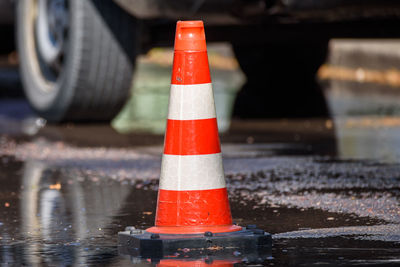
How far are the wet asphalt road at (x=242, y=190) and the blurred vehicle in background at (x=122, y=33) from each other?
0.34 m

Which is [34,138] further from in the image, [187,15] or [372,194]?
[372,194]

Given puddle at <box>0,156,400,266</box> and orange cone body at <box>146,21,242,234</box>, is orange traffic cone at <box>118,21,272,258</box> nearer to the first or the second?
orange cone body at <box>146,21,242,234</box>

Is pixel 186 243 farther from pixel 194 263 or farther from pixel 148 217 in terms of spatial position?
pixel 148 217

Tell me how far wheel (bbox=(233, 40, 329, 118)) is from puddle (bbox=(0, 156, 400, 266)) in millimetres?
3978

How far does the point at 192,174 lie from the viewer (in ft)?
13.0

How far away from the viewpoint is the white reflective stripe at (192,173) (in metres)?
3.95

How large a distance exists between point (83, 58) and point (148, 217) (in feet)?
12.9

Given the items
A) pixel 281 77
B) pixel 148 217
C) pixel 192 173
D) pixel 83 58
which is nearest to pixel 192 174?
pixel 192 173

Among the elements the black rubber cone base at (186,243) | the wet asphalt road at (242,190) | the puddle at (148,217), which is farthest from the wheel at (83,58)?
the black rubber cone base at (186,243)

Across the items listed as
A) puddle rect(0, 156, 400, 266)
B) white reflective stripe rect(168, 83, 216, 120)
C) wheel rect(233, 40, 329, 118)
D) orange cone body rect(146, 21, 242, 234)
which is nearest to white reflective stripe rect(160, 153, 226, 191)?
orange cone body rect(146, 21, 242, 234)

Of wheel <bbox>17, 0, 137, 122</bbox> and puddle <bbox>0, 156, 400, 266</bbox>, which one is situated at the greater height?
wheel <bbox>17, 0, 137, 122</bbox>

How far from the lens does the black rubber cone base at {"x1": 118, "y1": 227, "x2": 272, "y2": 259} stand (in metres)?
3.66

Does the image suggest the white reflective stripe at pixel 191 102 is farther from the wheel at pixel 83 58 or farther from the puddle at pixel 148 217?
the wheel at pixel 83 58

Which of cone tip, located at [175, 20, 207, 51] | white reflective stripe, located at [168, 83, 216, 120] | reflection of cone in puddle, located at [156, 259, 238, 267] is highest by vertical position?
cone tip, located at [175, 20, 207, 51]
